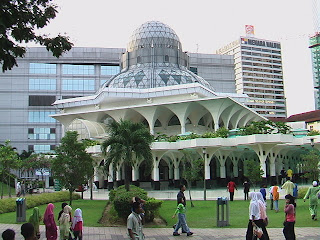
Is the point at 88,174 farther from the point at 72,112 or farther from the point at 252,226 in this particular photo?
the point at 72,112

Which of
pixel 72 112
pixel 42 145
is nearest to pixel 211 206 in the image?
pixel 72 112

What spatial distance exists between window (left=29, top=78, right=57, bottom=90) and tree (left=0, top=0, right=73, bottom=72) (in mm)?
73215

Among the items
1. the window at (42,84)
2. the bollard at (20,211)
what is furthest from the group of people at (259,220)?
the window at (42,84)

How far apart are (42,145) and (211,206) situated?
199ft

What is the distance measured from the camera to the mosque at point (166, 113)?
4297cm

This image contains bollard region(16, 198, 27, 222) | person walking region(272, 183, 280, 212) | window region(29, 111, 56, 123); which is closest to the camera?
bollard region(16, 198, 27, 222)

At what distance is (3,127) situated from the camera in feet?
260

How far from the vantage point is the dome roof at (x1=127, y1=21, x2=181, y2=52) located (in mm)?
61125

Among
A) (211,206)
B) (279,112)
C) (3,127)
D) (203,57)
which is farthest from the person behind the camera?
(279,112)

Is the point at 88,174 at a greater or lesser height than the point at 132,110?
lesser

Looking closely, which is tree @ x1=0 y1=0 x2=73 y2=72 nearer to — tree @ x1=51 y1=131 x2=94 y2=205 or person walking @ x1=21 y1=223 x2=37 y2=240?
person walking @ x1=21 y1=223 x2=37 y2=240

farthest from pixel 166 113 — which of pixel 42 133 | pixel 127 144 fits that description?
pixel 42 133

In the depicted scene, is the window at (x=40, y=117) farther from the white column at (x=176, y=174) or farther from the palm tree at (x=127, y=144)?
the palm tree at (x=127, y=144)

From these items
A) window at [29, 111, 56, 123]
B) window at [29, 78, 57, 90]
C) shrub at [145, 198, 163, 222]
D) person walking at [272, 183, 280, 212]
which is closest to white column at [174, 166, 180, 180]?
person walking at [272, 183, 280, 212]
